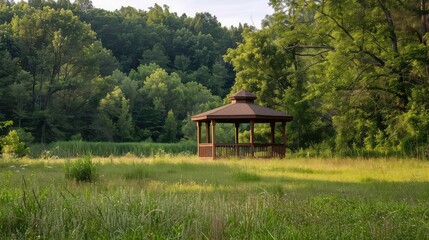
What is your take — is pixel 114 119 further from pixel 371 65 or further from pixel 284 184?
pixel 284 184

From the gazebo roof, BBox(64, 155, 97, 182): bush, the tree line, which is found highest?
the tree line

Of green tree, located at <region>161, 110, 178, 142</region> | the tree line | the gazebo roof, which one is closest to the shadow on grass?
the gazebo roof

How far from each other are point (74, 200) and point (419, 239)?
4.19 meters

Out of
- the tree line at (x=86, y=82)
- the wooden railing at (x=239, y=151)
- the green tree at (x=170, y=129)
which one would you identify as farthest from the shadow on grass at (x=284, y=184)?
the green tree at (x=170, y=129)

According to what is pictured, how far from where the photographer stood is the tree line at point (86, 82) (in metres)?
45.7

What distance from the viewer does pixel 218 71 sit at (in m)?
67.4

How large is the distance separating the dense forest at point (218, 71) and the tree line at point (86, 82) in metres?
0.12

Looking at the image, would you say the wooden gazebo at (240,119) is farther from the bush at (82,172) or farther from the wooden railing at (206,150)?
the bush at (82,172)

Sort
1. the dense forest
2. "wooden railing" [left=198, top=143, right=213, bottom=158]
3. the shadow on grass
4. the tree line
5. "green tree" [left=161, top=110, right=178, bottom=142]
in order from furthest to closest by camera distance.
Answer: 1. "green tree" [left=161, top=110, right=178, bottom=142]
2. the tree line
3. "wooden railing" [left=198, top=143, right=213, bottom=158]
4. the dense forest
5. the shadow on grass

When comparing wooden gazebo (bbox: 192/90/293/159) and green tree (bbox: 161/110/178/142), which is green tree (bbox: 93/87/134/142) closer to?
green tree (bbox: 161/110/178/142)

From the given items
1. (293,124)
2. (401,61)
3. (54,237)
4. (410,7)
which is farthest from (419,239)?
(293,124)

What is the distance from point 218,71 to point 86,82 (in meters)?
22.0

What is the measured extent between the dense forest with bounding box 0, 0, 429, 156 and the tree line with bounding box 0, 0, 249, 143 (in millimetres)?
122

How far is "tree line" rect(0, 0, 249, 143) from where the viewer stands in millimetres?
45719
